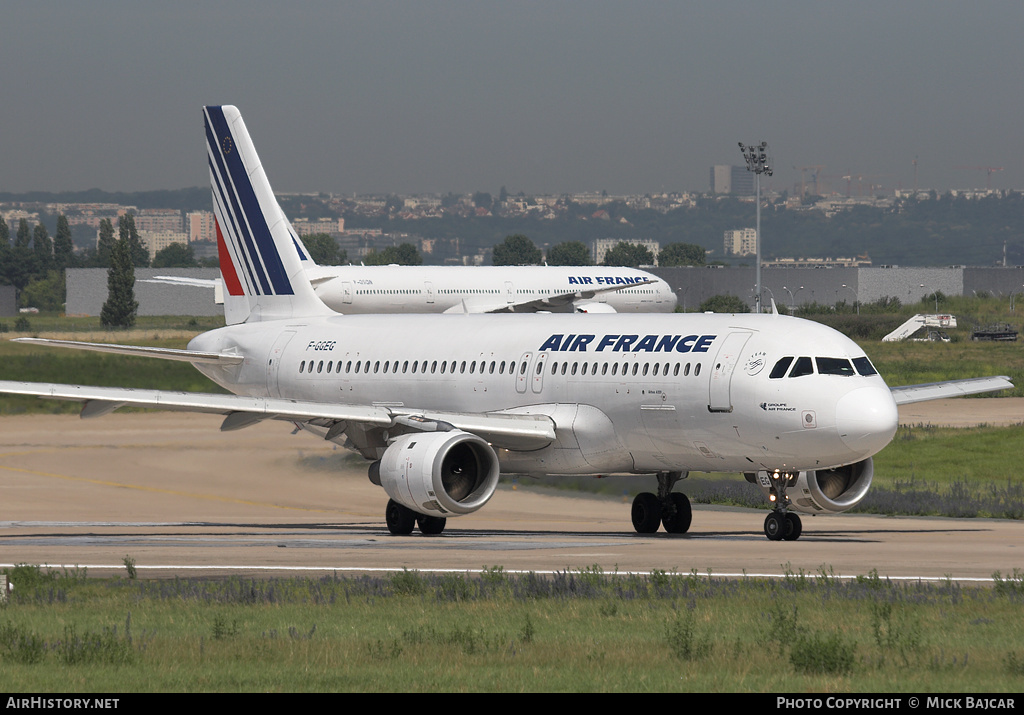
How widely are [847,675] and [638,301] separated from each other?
92.9 metres

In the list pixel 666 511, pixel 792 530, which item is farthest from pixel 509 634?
pixel 666 511

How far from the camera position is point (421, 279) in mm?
106875

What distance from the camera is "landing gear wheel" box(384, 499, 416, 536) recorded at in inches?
1421

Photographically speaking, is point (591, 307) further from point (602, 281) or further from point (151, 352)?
point (151, 352)

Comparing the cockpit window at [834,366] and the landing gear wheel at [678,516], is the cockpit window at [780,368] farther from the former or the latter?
the landing gear wheel at [678,516]

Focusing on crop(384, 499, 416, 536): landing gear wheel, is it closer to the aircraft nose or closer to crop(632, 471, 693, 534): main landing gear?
crop(632, 471, 693, 534): main landing gear

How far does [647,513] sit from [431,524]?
5.20m

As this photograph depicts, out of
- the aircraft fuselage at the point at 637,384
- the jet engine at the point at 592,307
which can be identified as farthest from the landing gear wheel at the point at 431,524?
the jet engine at the point at 592,307

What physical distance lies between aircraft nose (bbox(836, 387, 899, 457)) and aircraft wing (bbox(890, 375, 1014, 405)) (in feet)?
15.1

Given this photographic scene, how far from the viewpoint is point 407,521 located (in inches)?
1425

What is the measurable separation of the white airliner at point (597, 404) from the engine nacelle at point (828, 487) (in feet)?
0.11

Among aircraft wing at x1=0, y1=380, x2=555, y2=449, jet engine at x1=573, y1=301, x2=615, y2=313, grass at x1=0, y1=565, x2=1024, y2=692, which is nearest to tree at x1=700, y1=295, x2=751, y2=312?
jet engine at x1=573, y1=301, x2=615, y2=313
